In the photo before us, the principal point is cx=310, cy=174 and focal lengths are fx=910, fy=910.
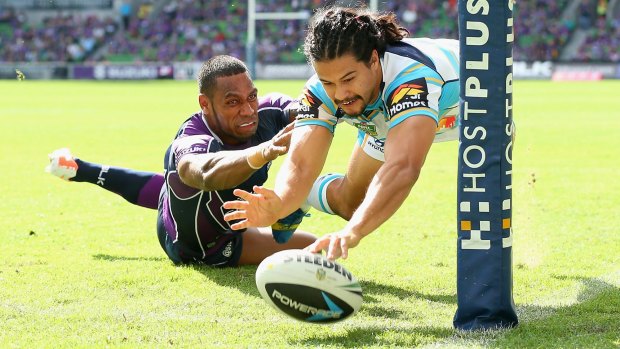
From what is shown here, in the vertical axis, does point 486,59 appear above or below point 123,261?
above

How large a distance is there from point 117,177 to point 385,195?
13.5ft

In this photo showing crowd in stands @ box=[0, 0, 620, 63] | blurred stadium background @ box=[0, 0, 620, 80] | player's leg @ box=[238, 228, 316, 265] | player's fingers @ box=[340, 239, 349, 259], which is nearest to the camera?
player's fingers @ box=[340, 239, 349, 259]

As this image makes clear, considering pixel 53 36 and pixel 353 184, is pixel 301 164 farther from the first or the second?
pixel 53 36

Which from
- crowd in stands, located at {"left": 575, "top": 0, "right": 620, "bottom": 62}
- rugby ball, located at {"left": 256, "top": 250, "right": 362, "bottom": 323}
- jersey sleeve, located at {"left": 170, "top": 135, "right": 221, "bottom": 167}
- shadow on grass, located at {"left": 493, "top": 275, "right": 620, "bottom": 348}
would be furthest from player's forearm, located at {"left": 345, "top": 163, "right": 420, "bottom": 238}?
crowd in stands, located at {"left": 575, "top": 0, "right": 620, "bottom": 62}

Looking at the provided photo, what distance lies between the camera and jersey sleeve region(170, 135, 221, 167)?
6.29 m

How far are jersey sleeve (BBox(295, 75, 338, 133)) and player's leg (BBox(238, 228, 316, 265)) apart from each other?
193 cm

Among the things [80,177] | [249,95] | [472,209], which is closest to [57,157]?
[80,177]

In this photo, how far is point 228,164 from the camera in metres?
5.75

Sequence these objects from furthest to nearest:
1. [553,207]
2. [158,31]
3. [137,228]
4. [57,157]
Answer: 1. [158,31]
2. [553,207]
3. [137,228]
4. [57,157]

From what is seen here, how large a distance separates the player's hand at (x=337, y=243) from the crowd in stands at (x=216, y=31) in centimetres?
4083

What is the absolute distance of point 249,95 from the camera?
665 centimetres

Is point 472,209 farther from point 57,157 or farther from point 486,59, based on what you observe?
point 57,157

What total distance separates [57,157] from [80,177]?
0.89 ft

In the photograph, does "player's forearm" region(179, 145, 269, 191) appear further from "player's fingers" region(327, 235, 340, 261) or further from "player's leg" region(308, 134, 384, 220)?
"player's fingers" region(327, 235, 340, 261)
